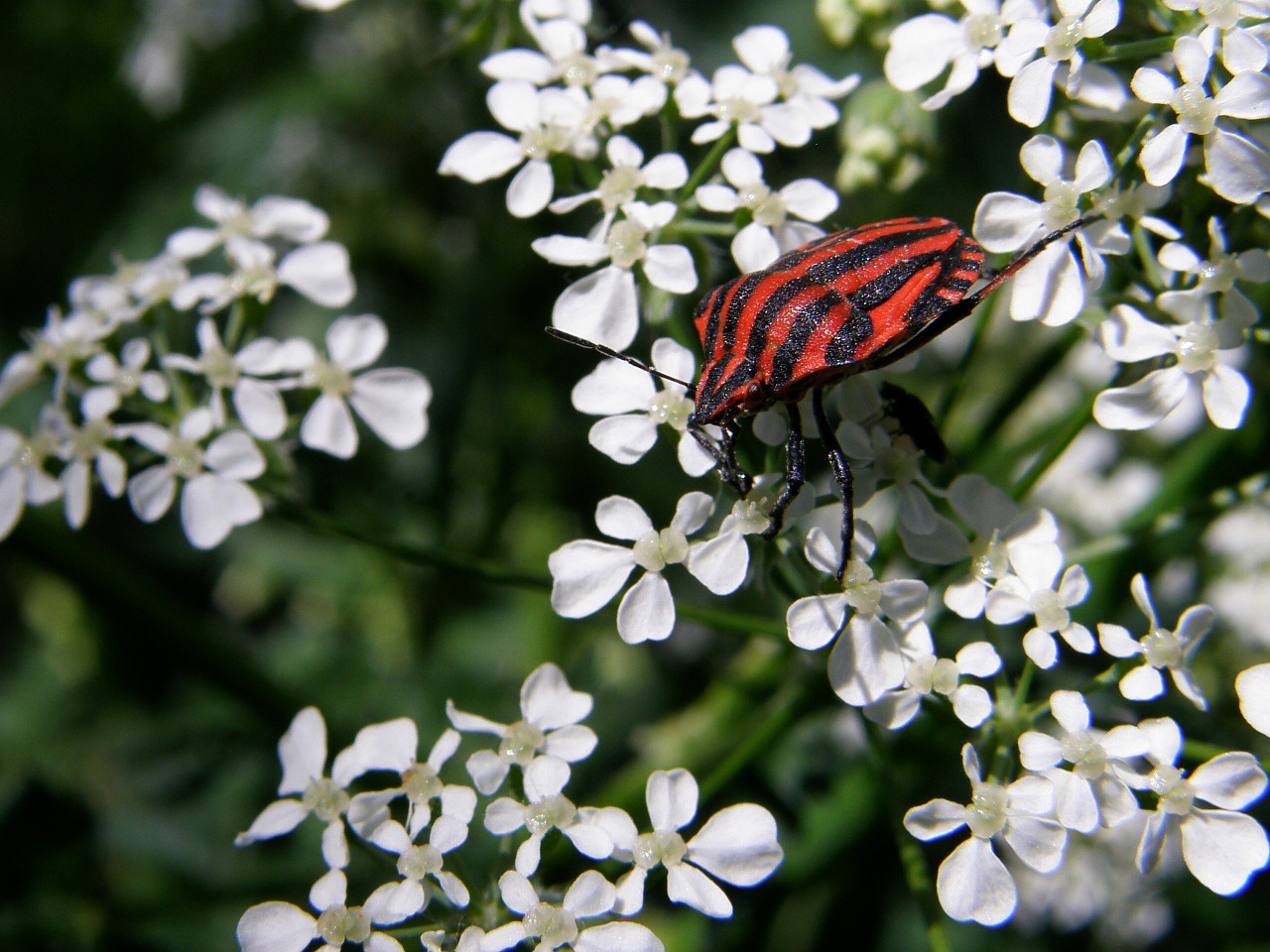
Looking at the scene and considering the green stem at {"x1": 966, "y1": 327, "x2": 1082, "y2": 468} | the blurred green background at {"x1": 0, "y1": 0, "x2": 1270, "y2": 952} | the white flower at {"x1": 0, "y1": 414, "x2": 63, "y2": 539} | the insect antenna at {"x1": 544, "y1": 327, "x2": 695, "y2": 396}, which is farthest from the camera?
the blurred green background at {"x1": 0, "y1": 0, "x2": 1270, "y2": 952}

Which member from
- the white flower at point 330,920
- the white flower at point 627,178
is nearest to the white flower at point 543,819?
the white flower at point 330,920

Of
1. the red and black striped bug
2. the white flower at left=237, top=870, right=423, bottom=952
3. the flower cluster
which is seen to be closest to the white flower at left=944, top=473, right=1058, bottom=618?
the flower cluster

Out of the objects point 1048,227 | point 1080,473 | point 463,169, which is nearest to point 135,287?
point 463,169

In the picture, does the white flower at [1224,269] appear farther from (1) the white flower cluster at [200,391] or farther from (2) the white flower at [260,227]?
(2) the white flower at [260,227]

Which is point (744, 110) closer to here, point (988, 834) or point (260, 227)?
point (260, 227)

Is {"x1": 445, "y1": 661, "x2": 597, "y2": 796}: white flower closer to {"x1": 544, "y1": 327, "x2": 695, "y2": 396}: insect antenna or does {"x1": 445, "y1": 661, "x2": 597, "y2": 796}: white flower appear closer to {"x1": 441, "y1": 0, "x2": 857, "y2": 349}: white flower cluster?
{"x1": 544, "y1": 327, "x2": 695, "y2": 396}: insect antenna

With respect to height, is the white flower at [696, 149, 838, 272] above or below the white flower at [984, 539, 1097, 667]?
above

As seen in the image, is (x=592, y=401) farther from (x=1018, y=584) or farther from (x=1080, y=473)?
(x=1080, y=473)
